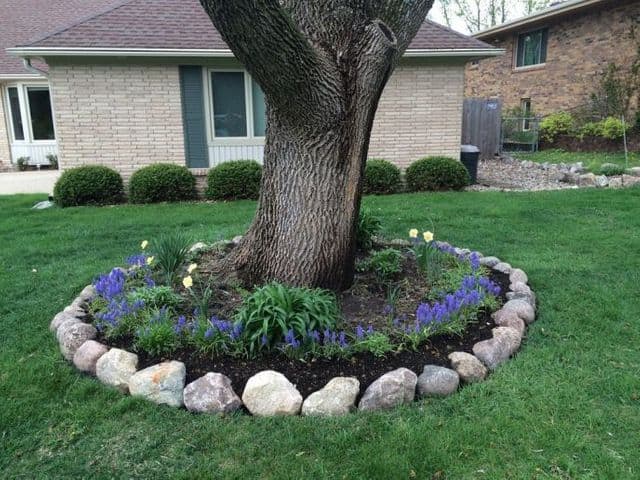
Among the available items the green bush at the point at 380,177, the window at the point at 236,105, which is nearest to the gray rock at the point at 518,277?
the green bush at the point at 380,177

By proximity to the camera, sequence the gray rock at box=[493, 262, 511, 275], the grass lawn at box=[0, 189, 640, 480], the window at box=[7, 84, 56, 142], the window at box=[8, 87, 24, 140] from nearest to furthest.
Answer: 1. the grass lawn at box=[0, 189, 640, 480]
2. the gray rock at box=[493, 262, 511, 275]
3. the window at box=[7, 84, 56, 142]
4. the window at box=[8, 87, 24, 140]

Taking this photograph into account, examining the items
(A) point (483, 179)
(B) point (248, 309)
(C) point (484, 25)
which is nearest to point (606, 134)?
(A) point (483, 179)

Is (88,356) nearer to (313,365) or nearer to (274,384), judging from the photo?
(274,384)

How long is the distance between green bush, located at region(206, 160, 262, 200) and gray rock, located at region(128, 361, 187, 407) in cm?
675

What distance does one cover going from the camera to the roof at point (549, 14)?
15422 mm

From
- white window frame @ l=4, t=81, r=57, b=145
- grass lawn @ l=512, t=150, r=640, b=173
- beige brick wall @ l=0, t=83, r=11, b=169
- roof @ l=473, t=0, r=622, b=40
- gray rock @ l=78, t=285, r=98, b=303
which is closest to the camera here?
gray rock @ l=78, t=285, r=98, b=303

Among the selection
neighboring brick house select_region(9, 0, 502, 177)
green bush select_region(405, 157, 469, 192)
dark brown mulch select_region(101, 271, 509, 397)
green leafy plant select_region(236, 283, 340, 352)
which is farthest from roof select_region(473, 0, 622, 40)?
green leafy plant select_region(236, 283, 340, 352)

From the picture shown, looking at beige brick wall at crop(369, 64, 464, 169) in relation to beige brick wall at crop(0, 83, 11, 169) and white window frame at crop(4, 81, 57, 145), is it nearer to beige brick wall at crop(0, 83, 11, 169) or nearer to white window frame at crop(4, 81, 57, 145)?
white window frame at crop(4, 81, 57, 145)

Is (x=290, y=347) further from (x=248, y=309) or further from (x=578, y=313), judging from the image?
(x=578, y=313)

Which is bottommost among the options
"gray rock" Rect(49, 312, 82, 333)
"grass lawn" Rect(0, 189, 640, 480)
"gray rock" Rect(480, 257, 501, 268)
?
"grass lawn" Rect(0, 189, 640, 480)

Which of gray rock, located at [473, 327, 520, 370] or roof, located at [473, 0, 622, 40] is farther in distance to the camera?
roof, located at [473, 0, 622, 40]

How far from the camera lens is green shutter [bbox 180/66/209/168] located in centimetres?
1001

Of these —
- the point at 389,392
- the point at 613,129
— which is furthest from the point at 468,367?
the point at 613,129

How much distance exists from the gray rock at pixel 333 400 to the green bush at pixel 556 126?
15910 mm
